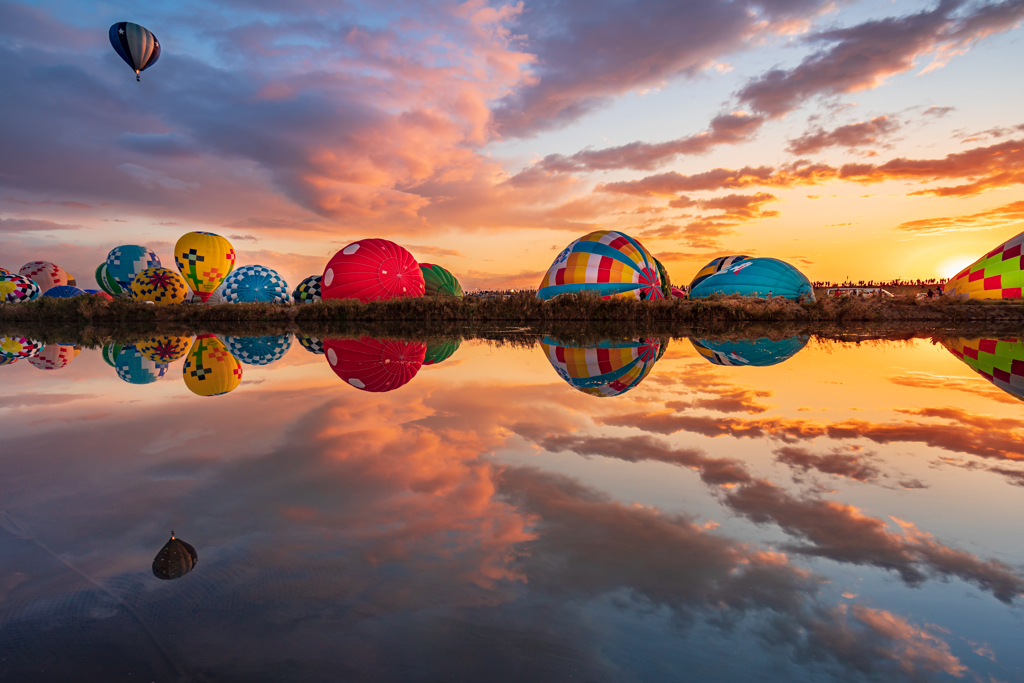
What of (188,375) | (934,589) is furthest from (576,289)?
(934,589)

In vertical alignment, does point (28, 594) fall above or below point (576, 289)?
below

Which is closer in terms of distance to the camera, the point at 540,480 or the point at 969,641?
the point at 969,641

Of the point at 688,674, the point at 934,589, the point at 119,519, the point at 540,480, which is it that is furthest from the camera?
the point at 540,480

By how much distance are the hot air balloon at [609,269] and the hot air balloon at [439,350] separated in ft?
26.9

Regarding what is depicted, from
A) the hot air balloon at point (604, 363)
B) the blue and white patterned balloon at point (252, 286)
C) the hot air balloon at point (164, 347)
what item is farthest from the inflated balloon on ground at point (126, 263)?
the hot air balloon at point (604, 363)

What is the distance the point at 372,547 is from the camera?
1722mm

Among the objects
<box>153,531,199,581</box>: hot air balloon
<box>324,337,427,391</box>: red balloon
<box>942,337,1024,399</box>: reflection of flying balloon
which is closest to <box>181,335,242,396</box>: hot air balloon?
<box>324,337,427,391</box>: red balloon

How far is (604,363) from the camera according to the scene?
6.18m

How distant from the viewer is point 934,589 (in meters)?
1.51

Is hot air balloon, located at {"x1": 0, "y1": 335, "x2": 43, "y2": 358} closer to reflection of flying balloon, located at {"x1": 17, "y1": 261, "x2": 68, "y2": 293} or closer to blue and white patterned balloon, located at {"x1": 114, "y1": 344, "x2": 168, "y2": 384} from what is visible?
blue and white patterned balloon, located at {"x1": 114, "y1": 344, "x2": 168, "y2": 384}

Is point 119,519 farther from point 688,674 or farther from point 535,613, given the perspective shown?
point 688,674

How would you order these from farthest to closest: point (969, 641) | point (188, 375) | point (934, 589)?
point (188, 375), point (934, 589), point (969, 641)

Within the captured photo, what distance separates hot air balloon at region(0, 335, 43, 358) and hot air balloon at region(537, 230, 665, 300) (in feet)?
Result: 39.9

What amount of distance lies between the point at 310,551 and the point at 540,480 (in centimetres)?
103
